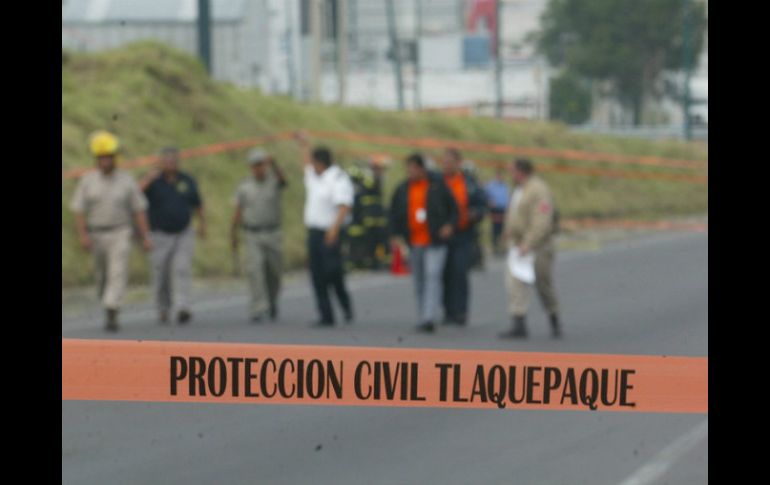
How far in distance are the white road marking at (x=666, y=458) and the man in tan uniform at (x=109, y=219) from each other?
20.5 ft

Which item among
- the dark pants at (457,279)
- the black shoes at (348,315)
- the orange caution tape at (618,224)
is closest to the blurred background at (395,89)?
the orange caution tape at (618,224)

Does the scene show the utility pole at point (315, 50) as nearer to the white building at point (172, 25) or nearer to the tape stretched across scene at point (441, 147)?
the white building at point (172, 25)

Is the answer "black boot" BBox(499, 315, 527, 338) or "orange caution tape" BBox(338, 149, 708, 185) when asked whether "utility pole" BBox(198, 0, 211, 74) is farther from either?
"black boot" BBox(499, 315, 527, 338)

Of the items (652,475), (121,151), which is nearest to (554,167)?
(121,151)

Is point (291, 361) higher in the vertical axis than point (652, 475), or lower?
higher

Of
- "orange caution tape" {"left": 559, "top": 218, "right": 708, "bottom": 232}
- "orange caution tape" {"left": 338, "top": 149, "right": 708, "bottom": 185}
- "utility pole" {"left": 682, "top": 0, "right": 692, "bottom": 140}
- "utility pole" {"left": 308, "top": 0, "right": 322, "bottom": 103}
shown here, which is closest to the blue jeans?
"utility pole" {"left": 682, "top": 0, "right": 692, "bottom": 140}

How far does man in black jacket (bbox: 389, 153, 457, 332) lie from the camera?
15.6 metres

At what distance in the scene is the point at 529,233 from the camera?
14.9 meters

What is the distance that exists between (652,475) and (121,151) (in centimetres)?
1528

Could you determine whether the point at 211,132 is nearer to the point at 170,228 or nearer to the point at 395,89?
the point at 170,228

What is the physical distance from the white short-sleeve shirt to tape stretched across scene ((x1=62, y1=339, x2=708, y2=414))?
10549 mm
